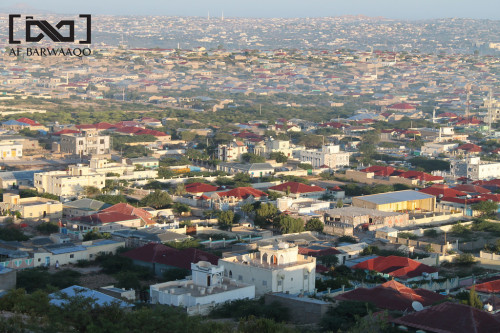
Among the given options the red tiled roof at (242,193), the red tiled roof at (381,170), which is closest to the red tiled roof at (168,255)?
the red tiled roof at (242,193)

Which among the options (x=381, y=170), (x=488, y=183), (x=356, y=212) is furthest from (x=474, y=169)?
(x=356, y=212)

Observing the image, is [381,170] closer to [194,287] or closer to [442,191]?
[442,191]

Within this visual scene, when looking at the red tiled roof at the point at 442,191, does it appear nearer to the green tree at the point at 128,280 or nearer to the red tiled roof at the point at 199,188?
the red tiled roof at the point at 199,188

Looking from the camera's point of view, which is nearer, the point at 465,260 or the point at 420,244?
the point at 465,260

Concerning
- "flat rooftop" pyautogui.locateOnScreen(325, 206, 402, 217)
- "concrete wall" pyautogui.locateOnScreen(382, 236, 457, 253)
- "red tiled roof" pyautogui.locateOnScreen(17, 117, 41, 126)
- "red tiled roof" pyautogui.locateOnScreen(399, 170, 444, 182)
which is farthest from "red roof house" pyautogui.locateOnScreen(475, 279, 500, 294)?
"red tiled roof" pyautogui.locateOnScreen(17, 117, 41, 126)

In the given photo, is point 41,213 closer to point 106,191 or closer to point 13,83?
point 106,191
